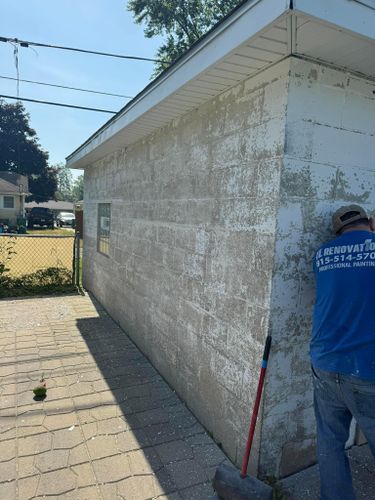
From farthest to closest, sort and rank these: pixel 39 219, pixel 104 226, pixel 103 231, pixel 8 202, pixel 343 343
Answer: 1. pixel 8 202
2. pixel 39 219
3. pixel 103 231
4. pixel 104 226
5. pixel 343 343

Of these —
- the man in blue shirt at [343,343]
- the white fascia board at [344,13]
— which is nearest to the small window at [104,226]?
the man in blue shirt at [343,343]

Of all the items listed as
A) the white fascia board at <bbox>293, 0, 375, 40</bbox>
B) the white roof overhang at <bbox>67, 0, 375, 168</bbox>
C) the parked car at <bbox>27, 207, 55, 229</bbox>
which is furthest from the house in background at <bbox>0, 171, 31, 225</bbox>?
the white fascia board at <bbox>293, 0, 375, 40</bbox>

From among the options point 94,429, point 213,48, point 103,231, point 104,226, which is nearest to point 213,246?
point 213,48

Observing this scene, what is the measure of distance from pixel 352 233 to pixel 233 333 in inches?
46.0

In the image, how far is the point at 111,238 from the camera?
635cm

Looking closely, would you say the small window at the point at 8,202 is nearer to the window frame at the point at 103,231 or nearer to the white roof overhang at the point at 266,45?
the window frame at the point at 103,231

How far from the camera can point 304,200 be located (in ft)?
7.45

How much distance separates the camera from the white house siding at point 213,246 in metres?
2.38

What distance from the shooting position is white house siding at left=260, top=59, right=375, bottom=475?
2.22 m

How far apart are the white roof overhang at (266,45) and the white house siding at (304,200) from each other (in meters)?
0.16

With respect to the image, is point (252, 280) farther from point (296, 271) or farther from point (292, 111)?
point (292, 111)

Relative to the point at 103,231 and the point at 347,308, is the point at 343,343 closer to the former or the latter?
the point at 347,308

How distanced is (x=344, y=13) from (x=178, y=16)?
2146cm

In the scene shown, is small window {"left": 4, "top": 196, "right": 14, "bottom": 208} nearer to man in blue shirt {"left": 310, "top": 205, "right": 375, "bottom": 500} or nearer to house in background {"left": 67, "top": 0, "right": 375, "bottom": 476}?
house in background {"left": 67, "top": 0, "right": 375, "bottom": 476}
